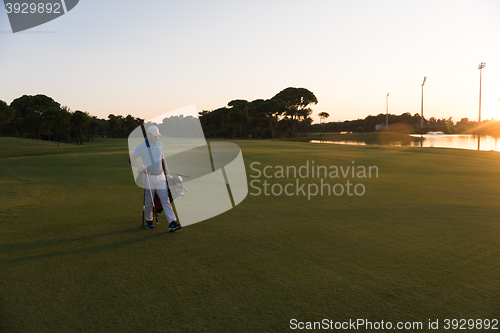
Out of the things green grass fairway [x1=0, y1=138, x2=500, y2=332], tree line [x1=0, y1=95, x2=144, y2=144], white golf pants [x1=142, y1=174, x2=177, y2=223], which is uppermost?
tree line [x1=0, y1=95, x2=144, y2=144]

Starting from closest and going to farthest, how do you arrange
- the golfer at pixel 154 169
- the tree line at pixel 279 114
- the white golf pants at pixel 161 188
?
the golfer at pixel 154 169
the white golf pants at pixel 161 188
the tree line at pixel 279 114

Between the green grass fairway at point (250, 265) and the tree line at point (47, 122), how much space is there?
25.2m

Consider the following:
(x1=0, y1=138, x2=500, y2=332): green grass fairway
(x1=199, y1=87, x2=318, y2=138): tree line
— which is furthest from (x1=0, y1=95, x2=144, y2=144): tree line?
(x1=199, y1=87, x2=318, y2=138): tree line

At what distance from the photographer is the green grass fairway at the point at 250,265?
13.3ft

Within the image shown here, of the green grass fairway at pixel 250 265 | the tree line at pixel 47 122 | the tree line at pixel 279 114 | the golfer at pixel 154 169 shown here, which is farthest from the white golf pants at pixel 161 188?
the tree line at pixel 279 114

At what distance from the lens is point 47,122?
198 feet

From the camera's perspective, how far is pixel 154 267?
5488 mm

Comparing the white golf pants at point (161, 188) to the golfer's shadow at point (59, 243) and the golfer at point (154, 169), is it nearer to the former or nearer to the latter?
the golfer at point (154, 169)

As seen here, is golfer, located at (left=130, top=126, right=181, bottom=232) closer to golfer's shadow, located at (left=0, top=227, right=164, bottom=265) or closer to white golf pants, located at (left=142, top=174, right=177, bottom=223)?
white golf pants, located at (left=142, top=174, right=177, bottom=223)

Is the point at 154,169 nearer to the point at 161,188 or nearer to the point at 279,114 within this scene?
the point at 161,188

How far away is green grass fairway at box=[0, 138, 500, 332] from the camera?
13.3 feet

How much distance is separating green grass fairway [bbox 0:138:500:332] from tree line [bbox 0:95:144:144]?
2516 cm

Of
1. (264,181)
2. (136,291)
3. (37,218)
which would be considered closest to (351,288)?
(136,291)

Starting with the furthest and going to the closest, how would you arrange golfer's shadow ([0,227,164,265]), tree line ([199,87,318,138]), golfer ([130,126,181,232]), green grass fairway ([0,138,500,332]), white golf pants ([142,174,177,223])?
tree line ([199,87,318,138]), white golf pants ([142,174,177,223]), golfer ([130,126,181,232]), golfer's shadow ([0,227,164,265]), green grass fairway ([0,138,500,332])
